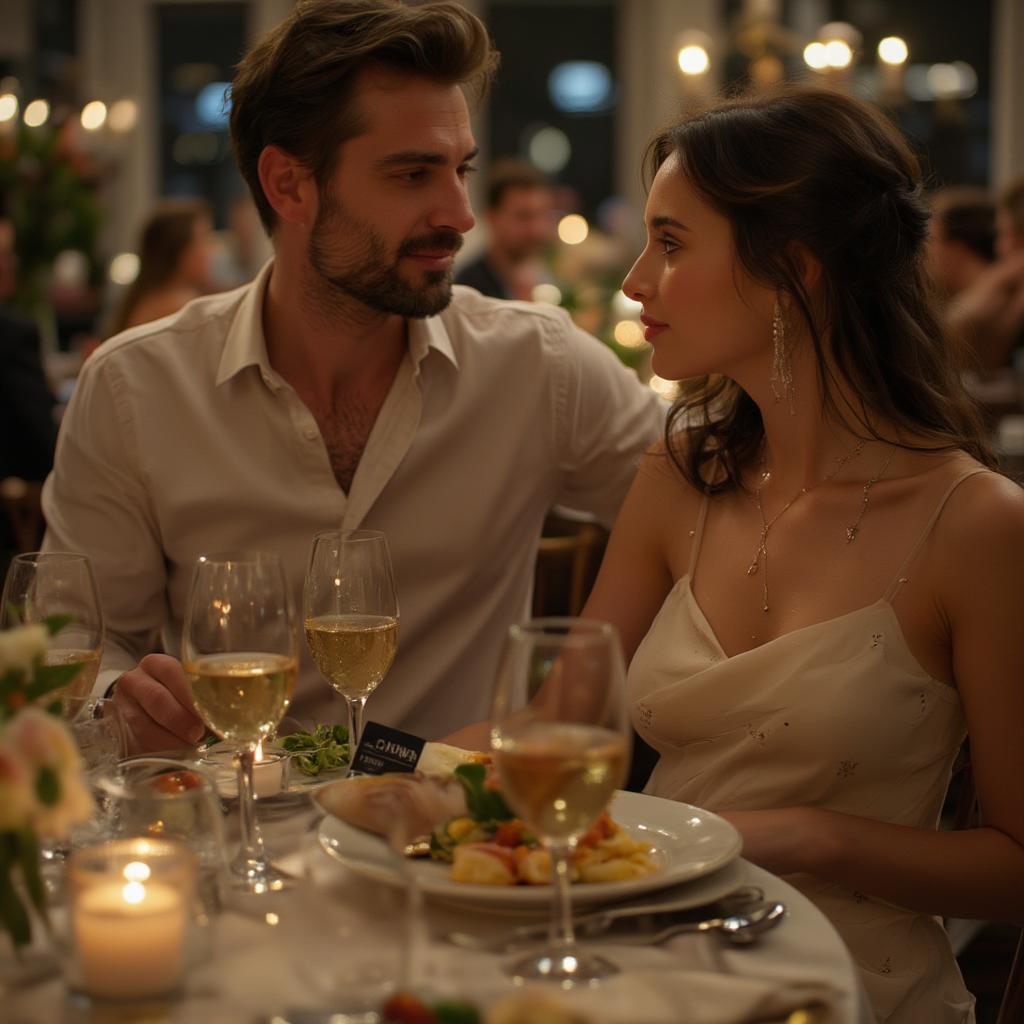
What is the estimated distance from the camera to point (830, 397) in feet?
6.15

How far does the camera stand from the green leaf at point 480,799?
1.22m

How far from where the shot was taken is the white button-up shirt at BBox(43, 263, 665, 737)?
2289 millimetres

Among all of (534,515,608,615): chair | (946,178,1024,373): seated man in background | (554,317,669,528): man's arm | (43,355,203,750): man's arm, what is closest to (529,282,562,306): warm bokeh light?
(946,178,1024,373): seated man in background

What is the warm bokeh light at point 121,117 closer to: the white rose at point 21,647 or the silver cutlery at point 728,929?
the white rose at point 21,647

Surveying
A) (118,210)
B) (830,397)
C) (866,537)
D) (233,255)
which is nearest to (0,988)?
(866,537)

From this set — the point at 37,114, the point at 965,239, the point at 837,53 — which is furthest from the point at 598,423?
the point at 37,114

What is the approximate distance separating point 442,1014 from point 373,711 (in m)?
1.44

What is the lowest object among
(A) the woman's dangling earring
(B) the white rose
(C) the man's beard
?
(B) the white rose

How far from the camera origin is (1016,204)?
646cm

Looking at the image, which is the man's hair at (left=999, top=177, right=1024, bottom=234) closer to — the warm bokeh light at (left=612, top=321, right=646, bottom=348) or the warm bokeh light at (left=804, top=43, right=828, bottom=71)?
the warm bokeh light at (left=804, top=43, right=828, bottom=71)

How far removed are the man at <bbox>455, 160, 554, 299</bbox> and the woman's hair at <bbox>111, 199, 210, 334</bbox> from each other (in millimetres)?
1400

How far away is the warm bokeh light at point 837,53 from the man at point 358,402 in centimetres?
348

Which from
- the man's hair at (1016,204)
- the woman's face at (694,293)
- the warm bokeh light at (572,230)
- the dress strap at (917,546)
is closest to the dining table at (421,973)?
the dress strap at (917,546)

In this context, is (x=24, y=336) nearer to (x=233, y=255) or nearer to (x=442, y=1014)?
(x=442, y=1014)
